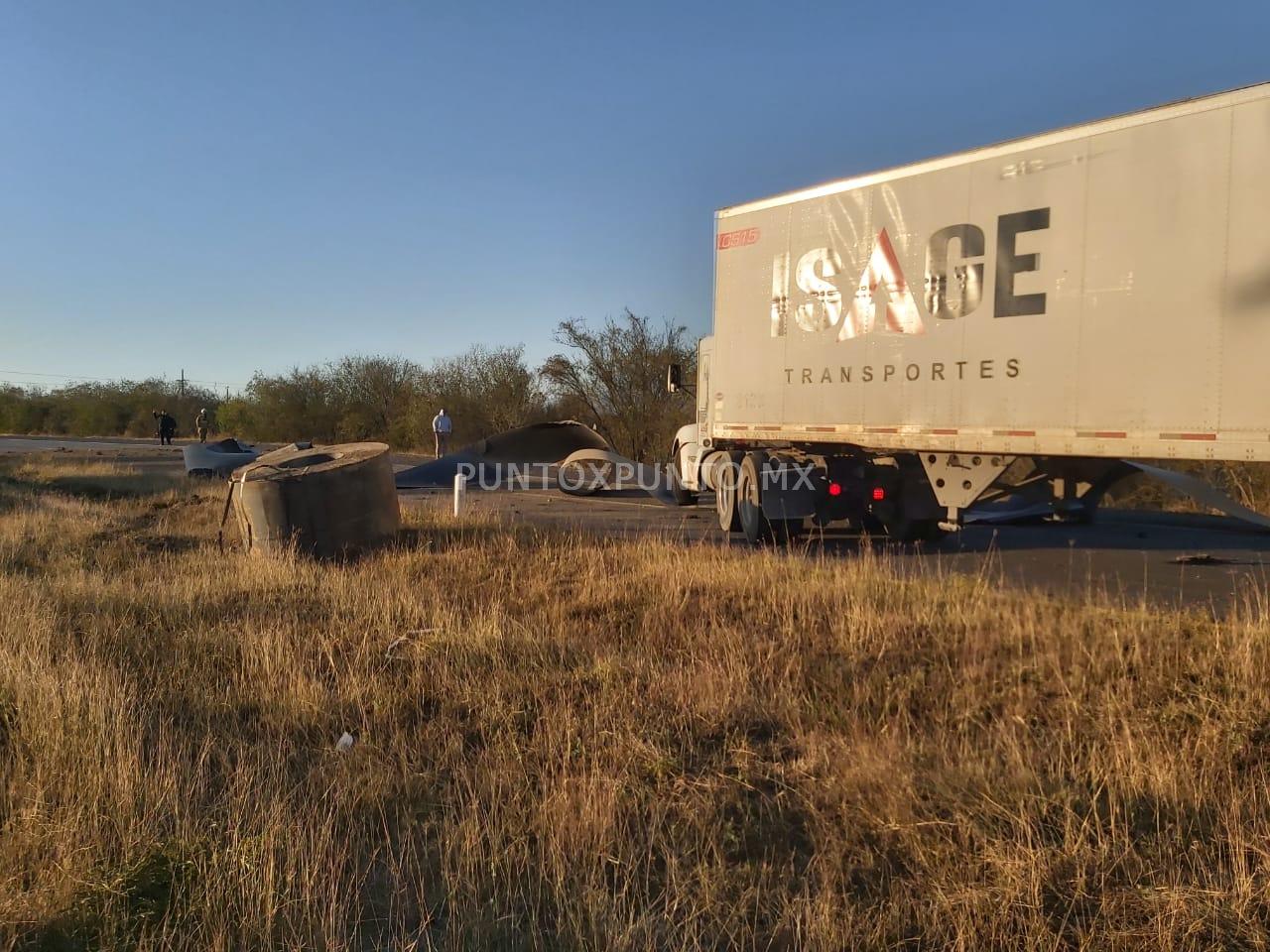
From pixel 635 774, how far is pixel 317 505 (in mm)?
6953

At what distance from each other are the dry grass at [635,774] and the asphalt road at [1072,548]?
2.16 metres

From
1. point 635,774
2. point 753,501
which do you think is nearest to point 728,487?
point 753,501

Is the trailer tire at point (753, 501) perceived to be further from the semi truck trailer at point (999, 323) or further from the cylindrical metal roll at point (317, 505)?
the cylindrical metal roll at point (317, 505)

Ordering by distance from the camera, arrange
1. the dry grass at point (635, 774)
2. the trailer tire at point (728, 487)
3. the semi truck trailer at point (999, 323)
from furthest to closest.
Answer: the trailer tire at point (728, 487), the semi truck trailer at point (999, 323), the dry grass at point (635, 774)

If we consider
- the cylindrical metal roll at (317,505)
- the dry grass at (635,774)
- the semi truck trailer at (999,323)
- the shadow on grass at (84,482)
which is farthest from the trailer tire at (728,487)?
the shadow on grass at (84,482)

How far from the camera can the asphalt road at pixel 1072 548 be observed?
8125 mm

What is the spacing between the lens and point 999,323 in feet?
28.5

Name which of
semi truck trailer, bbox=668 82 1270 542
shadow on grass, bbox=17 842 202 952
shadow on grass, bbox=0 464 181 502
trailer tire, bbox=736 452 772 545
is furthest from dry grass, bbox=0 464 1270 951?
shadow on grass, bbox=0 464 181 502

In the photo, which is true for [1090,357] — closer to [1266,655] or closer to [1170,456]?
[1170,456]

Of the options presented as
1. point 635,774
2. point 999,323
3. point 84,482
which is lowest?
point 635,774

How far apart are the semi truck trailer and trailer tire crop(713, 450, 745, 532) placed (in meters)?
0.08

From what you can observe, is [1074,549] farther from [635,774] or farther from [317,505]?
[317,505]

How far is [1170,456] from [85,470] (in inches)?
1023

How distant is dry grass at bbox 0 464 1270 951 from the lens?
2.79 metres
